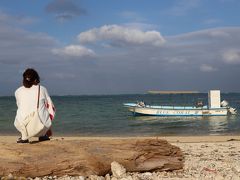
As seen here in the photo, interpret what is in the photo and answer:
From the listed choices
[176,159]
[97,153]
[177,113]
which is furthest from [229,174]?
[177,113]

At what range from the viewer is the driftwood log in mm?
6856

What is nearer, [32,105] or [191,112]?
[32,105]

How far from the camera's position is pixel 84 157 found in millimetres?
7059

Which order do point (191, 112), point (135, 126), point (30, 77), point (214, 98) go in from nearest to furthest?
1. point (30, 77)
2. point (135, 126)
3. point (191, 112)
4. point (214, 98)

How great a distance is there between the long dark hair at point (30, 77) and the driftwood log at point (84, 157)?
1.15m

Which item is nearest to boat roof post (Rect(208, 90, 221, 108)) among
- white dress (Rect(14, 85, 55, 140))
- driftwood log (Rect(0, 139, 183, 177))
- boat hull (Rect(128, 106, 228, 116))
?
boat hull (Rect(128, 106, 228, 116))

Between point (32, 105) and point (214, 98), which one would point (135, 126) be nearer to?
point (214, 98)

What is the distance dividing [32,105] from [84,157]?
135cm

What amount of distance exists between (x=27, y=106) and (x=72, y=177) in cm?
153

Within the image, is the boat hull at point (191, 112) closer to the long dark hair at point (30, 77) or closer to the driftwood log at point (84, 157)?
the driftwood log at point (84, 157)

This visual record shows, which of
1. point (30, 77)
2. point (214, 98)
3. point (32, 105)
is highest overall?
point (30, 77)

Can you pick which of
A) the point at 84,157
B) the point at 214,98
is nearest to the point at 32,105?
the point at 84,157

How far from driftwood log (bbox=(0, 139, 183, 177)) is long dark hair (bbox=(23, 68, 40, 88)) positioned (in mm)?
1152

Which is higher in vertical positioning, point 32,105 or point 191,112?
point 32,105
